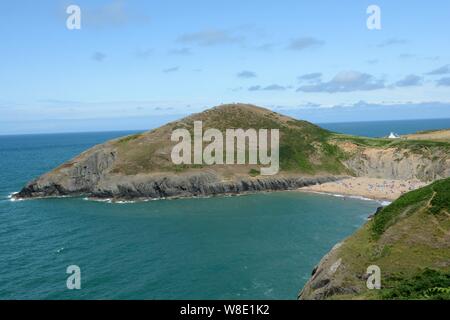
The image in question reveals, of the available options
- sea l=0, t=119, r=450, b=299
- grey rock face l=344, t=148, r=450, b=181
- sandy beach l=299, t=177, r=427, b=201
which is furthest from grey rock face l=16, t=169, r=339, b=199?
grey rock face l=344, t=148, r=450, b=181

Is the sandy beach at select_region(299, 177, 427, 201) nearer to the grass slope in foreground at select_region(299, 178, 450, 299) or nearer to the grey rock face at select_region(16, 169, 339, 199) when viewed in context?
the grey rock face at select_region(16, 169, 339, 199)

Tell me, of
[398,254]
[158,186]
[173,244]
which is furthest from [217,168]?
[398,254]

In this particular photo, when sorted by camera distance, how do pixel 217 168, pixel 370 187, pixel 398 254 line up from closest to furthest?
pixel 398 254, pixel 370 187, pixel 217 168

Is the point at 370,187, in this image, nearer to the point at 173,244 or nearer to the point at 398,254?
the point at 173,244

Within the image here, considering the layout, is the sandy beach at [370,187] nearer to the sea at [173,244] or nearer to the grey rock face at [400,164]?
the grey rock face at [400,164]

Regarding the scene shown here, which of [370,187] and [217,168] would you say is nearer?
[370,187]

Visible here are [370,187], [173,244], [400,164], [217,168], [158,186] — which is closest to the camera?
[173,244]

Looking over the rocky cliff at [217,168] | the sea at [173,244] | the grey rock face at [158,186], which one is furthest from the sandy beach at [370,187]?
the grey rock face at [158,186]
